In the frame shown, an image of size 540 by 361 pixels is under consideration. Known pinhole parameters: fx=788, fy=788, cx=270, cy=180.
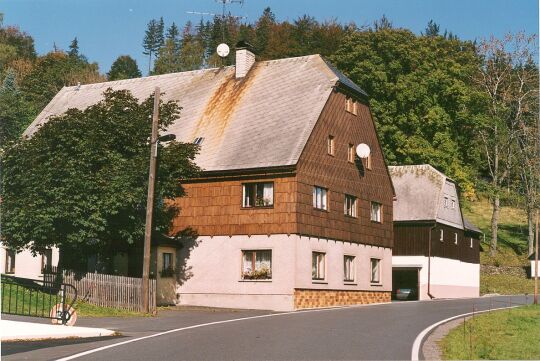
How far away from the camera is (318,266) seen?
3691 centimetres

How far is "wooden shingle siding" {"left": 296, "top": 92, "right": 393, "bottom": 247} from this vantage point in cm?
3606

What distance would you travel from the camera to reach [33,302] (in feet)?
93.6

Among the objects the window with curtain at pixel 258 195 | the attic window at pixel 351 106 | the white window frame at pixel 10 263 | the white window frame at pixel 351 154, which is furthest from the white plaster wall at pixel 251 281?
the white window frame at pixel 10 263

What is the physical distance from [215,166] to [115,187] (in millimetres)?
7711

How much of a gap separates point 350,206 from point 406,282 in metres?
15.2

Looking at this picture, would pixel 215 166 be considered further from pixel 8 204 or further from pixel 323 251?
pixel 8 204

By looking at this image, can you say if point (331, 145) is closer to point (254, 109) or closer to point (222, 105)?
point (254, 109)

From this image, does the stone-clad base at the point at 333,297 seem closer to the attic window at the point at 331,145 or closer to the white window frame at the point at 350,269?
the white window frame at the point at 350,269

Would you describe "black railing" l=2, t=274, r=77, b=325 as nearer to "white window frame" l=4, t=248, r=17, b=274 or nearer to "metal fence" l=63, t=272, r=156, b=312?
"metal fence" l=63, t=272, r=156, b=312

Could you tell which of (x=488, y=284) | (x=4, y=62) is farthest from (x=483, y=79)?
(x=4, y=62)

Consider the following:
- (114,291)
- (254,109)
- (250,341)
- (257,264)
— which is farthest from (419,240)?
(250,341)

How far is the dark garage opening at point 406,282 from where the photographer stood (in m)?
51.6

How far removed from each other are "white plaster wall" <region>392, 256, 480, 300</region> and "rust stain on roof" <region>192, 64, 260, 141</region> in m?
17.8

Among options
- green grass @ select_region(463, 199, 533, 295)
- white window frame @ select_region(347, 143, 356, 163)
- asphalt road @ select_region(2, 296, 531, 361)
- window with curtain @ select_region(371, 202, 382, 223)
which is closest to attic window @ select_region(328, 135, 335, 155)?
white window frame @ select_region(347, 143, 356, 163)
